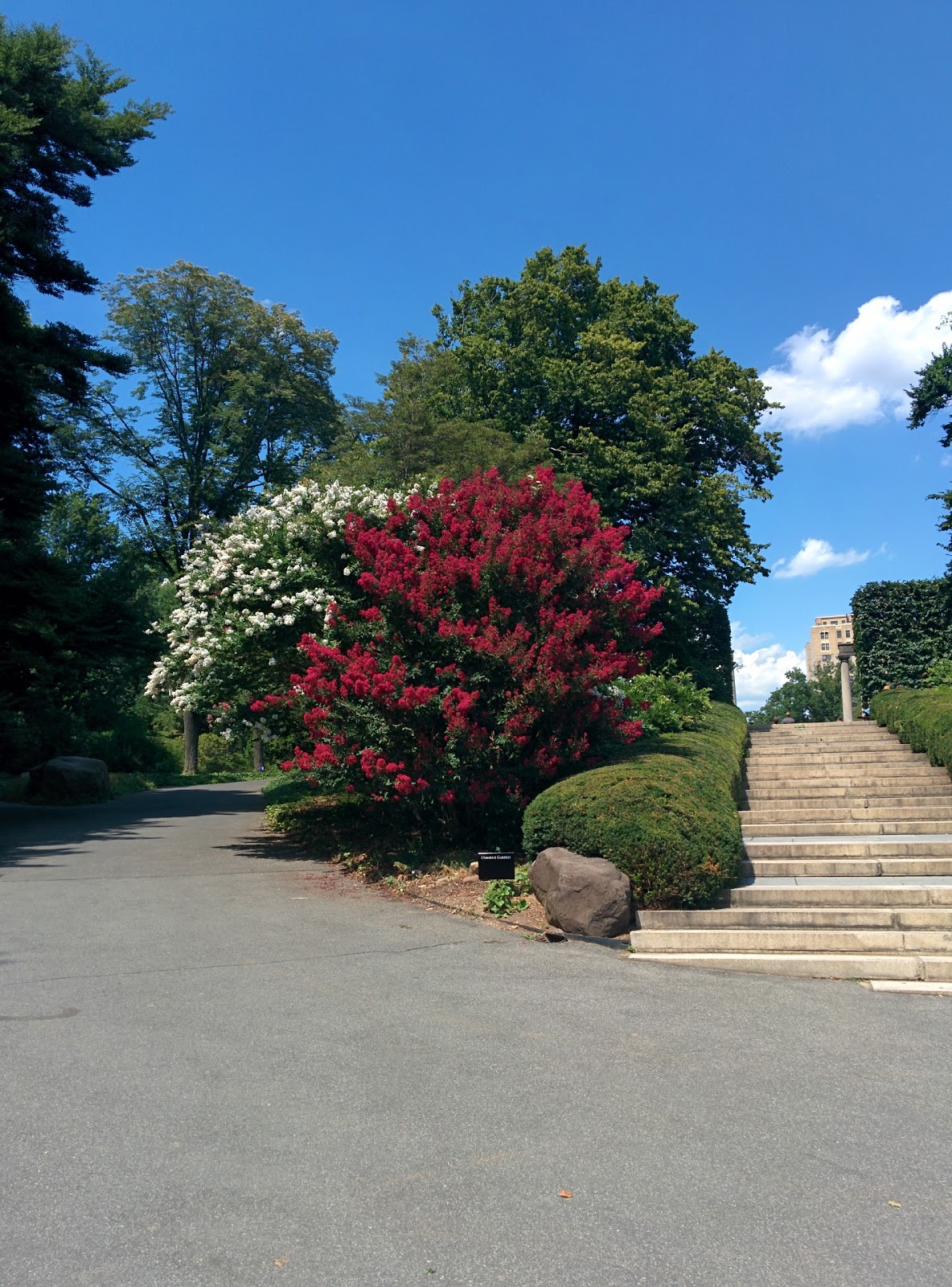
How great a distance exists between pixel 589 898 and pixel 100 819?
13.3 m

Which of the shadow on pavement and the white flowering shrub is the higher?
the white flowering shrub

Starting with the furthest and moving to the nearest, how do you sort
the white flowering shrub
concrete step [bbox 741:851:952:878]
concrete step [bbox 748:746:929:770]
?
concrete step [bbox 748:746:929:770]
the white flowering shrub
concrete step [bbox 741:851:952:878]

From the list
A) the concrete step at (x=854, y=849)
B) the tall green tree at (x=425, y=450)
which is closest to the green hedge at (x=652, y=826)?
the concrete step at (x=854, y=849)

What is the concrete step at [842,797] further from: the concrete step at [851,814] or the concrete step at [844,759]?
the concrete step at [844,759]

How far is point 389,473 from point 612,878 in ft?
44.0

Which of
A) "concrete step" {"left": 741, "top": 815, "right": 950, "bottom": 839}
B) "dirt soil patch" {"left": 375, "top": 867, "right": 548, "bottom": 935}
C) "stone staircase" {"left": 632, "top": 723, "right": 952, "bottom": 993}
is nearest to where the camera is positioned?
"stone staircase" {"left": 632, "top": 723, "right": 952, "bottom": 993}

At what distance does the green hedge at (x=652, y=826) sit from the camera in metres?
7.83

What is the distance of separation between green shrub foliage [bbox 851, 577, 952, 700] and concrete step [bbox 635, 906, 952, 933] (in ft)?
53.0

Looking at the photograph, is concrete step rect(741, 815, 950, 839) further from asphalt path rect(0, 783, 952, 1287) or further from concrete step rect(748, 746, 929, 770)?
asphalt path rect(0, 783, 952, 1287)

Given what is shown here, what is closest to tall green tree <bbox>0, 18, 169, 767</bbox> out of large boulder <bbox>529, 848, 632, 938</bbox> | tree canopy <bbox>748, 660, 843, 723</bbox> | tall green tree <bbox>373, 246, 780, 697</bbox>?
tall green tree <bbox>373, 246, 780, 697</bbox>

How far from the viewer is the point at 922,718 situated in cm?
1430

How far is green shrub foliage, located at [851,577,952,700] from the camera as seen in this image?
73.4 ft

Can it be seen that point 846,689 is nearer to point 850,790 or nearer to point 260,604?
point 850,790

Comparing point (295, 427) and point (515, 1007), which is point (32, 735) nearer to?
point (295, 427)
